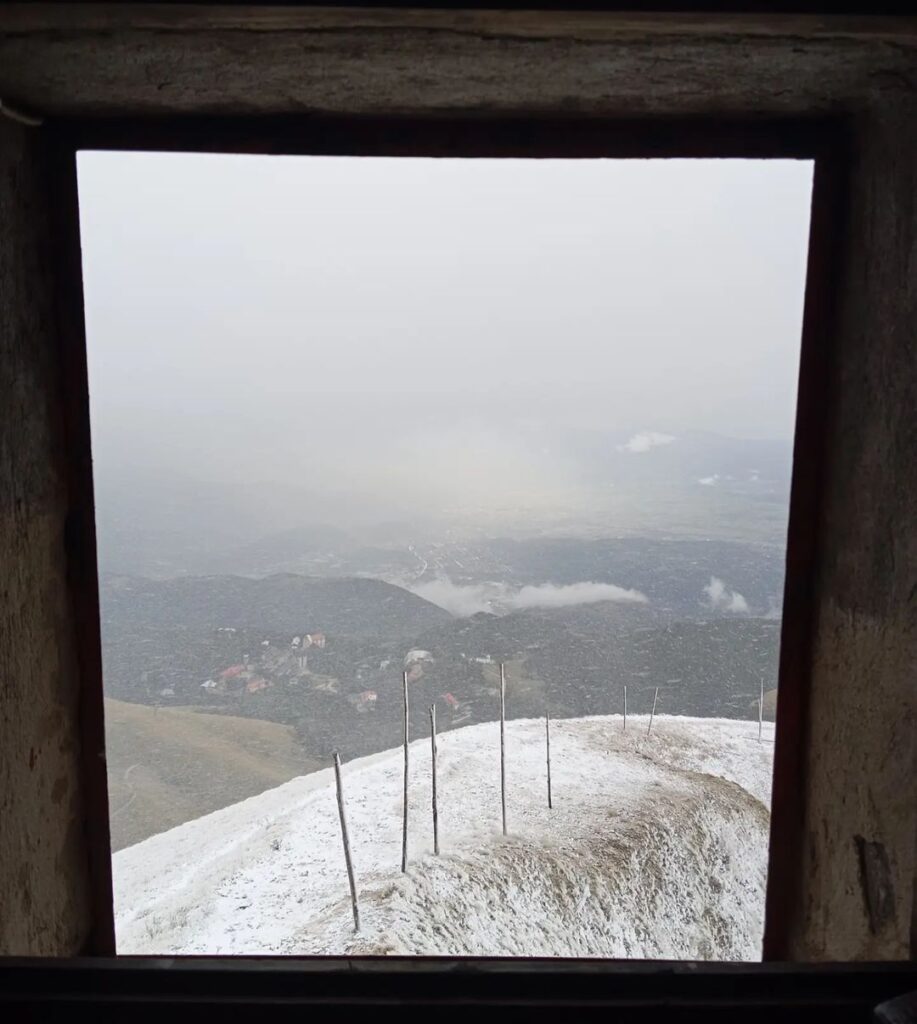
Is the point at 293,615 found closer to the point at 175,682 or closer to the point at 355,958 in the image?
the point at 175,682

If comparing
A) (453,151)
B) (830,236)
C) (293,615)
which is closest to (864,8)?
(830,236)

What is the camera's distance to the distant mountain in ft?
16.4

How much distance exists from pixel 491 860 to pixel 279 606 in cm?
347

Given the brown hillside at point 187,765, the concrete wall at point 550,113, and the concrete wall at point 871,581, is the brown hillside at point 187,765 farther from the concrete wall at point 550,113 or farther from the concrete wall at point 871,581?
the concrete wall at point 871,581

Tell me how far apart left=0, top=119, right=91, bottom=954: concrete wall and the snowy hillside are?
5610 mm

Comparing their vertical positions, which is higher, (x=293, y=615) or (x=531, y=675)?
(x=293, y=615)

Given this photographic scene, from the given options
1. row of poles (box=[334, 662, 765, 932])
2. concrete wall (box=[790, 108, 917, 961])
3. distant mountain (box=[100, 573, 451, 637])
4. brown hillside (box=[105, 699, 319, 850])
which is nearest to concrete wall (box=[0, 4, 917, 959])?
concrete wall (box=[790, 108, 917, 961])

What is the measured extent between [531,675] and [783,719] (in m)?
7.48

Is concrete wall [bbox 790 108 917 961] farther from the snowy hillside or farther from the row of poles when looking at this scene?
the snowy hillside

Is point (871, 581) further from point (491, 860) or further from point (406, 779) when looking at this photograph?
point (491, 860)

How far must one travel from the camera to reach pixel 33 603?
1.10 m

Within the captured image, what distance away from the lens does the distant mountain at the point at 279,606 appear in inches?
197

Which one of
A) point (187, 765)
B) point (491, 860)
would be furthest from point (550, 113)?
point (187, 765)

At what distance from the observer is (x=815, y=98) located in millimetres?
1006
